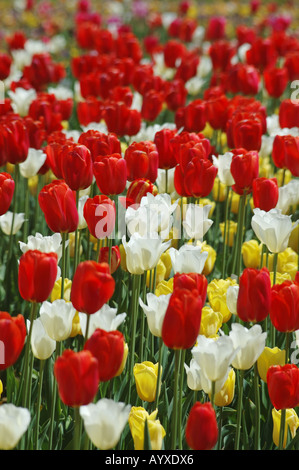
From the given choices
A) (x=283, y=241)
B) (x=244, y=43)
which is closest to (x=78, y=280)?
(x=283, y=241)

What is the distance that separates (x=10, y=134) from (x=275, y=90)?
7.26 ft

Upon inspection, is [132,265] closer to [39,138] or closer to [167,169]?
[167,169]

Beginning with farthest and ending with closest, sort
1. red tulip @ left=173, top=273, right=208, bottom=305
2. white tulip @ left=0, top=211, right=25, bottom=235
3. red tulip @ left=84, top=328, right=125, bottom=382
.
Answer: white tulip @ left=0, top=211, right=25, bottom=235 < red tulip @ left=173, top=273, right=208, bottom=305 < red tulip @ left=84, top=328, right=125, bottom=382

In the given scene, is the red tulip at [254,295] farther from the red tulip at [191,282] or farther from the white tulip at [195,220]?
the white tulip at [195,220]

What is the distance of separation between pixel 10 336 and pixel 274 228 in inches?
39.8

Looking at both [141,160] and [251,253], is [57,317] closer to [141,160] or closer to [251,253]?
[141,160]

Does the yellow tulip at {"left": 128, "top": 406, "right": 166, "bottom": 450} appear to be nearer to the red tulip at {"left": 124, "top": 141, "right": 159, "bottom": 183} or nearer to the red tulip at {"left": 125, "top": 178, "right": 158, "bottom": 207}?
the red tulip at {"left": 125, "top": 178, "right": 158, "bottom": 207}

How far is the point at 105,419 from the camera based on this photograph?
170cm

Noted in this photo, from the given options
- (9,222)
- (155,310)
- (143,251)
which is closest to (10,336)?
(155,310)

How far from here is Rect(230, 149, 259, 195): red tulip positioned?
2932 mm

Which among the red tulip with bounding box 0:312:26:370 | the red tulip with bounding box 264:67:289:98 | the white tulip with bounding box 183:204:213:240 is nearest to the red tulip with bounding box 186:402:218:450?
the red tulip with bounding box 0:312:26:370

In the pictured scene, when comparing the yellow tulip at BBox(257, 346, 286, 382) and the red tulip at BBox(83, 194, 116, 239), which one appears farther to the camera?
the red tulip at BBox(83, 194, 116, 239)

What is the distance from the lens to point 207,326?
2.40m

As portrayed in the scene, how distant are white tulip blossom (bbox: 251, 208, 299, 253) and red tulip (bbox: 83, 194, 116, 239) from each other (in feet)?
1.56
